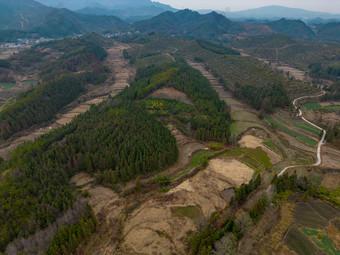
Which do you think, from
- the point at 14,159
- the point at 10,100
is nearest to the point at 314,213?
the point at 14,159

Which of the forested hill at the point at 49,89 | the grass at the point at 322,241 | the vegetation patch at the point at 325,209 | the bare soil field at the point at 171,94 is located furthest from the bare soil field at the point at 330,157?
the forested hill at the point at 49,89

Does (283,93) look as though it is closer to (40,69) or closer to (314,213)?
(314,213)

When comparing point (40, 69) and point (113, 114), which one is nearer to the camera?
point (113, 114)

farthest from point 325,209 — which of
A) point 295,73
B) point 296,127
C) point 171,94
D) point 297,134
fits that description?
point 295,73

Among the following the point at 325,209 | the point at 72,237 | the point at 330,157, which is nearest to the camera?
the point at 72,237

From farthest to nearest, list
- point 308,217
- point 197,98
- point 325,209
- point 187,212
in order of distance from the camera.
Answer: point 197,98 → point 187,212 → point 325,209 → point 308,217

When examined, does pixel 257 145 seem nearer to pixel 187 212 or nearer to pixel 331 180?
pixel 331 180

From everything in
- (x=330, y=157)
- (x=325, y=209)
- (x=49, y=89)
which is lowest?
(x=330, y=157)

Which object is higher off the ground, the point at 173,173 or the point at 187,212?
the point at 173,173
